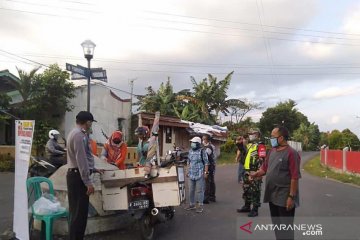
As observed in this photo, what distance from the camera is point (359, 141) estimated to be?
56.9 m

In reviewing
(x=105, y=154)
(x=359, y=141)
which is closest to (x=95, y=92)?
(x=105, y=154)

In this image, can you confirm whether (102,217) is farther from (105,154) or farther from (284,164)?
(284,164)

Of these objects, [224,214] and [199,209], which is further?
[199,209]

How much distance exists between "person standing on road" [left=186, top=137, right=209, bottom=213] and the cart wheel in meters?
2.58

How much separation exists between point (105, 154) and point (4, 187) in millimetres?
6744

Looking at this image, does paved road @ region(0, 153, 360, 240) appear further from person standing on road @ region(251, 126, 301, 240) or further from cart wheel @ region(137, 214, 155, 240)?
Answer: person standing on road @ region(251, 126, 301, 240)

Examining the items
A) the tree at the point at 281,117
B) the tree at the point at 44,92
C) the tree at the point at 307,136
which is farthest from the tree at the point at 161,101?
the tree at the point at 307,136

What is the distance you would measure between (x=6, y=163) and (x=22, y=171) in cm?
1339

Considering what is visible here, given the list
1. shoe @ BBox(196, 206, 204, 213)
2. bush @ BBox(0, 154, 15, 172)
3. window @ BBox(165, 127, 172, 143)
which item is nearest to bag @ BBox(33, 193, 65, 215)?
shoe @ BBox(196, 206, 204, 213)

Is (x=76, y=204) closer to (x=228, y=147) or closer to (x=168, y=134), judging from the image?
(x=168, y=134)

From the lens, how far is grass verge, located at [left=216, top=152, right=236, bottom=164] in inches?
1166

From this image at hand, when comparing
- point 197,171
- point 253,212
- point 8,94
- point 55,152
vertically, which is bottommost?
point 253,212

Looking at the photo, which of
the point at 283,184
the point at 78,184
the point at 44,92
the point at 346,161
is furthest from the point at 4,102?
the point at 346,161

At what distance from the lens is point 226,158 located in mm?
31281
